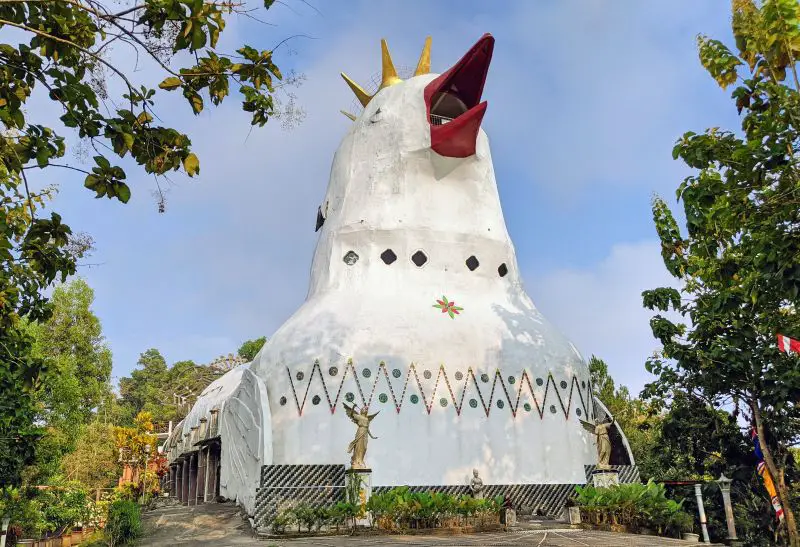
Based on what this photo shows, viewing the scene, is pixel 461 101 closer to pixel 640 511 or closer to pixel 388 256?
pixel 388 256

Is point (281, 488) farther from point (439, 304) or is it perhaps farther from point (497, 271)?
point (497, 271)

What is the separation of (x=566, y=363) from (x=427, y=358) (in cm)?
384


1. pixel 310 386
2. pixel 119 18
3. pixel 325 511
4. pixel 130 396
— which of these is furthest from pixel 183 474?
pixel 130 396

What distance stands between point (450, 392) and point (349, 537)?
4.54 meters

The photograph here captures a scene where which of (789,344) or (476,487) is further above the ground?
(789,344)

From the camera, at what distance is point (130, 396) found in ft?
177

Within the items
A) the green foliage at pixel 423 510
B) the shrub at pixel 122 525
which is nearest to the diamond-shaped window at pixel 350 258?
the green foliage at pixel 423 510

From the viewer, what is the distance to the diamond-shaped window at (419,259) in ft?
55.0

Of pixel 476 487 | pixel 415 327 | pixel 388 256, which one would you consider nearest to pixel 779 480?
pixel 476 487

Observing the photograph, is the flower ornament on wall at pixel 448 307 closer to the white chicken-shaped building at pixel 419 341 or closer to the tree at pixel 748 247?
the white chicken-shaped building at pixel 419 341

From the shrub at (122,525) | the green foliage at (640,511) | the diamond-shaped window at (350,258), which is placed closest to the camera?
the shrub at (122,525)

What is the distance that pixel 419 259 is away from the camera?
16.8m

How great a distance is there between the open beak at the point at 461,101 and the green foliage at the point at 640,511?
32.2 feet

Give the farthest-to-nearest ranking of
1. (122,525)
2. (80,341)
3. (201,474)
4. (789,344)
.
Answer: (80,341), (201,474), (122,525), (789,344)
